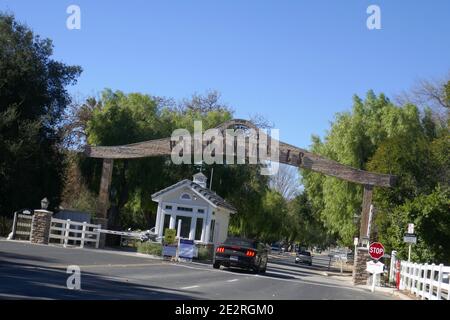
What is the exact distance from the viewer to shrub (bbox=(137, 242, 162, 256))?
111 ft

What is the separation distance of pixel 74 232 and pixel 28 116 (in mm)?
8097

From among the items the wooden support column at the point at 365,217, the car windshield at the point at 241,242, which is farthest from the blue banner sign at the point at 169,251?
Result: the wooden support column at the point at 365,217

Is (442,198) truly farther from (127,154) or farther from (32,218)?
(32,218)

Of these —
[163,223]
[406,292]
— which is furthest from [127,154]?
[406,292]

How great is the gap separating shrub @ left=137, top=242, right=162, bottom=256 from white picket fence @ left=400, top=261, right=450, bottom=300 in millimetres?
12631

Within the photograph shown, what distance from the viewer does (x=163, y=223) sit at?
125 feet

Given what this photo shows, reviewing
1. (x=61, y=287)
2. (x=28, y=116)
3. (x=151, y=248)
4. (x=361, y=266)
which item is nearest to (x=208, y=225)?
(x=151, y=248)

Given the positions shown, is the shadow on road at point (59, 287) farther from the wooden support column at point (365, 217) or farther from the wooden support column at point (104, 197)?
the wooden support column at point (104, 197)

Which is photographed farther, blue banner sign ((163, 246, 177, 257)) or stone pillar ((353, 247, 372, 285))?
blue banner sign ((163, 246, 177, 257))

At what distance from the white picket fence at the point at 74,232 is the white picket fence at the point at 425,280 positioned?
16.3 m

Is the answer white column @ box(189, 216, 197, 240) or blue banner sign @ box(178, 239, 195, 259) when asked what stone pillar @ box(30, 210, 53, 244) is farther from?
white column @ box(189, 216, 197, 240)

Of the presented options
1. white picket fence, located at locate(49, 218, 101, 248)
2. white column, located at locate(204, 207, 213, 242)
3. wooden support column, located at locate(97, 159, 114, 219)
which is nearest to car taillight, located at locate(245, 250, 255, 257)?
white column, located at locate(204, 207, 213, 242)

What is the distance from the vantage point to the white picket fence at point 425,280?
18270 millimetres
